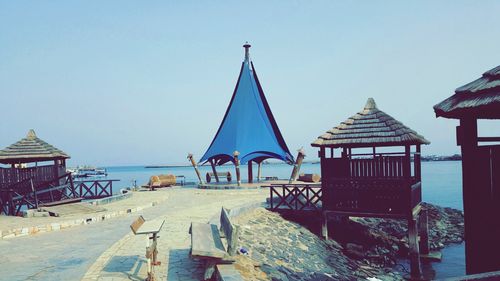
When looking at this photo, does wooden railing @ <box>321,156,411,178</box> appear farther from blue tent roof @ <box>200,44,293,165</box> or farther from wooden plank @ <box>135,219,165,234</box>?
blue tent roof @ <box>200,44,293,165</box>

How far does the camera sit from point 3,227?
12.0 meters

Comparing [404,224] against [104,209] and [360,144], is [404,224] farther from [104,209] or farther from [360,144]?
[104,209]

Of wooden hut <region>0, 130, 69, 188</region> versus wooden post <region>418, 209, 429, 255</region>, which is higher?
wooden hut <region>0, 130, 69, 188</region>

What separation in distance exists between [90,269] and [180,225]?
14.8ft

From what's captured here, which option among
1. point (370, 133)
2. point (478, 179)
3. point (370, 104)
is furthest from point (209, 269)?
point (370, 104)

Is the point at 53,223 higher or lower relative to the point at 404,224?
higher

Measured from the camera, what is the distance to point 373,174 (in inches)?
502

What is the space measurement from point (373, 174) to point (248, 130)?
15259 mm

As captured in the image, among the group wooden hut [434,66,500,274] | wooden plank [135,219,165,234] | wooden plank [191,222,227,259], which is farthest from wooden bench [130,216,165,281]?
wooden hut [434,66,500,274]

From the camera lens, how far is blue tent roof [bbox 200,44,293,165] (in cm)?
2644

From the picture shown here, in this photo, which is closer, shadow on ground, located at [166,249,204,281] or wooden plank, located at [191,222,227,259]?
wooden plank, located at [191,222,227,259]

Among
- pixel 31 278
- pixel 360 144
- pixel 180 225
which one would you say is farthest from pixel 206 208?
pixel 31 278

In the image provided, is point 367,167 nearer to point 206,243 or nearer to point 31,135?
point 206,243

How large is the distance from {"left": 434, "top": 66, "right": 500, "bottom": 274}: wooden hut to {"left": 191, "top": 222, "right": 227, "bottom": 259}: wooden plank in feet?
12.5
